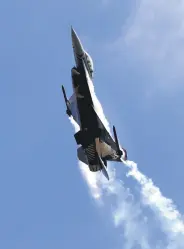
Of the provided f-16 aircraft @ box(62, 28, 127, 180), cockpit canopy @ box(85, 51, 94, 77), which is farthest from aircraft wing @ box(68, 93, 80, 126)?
cockpit canopy @ box(85, 51, 94, 77)

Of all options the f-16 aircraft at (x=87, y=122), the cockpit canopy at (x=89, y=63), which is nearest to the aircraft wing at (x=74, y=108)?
the f-16 aircraft at (x=87, y=122)

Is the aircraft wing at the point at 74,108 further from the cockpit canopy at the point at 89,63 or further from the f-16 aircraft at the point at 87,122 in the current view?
the cockpit canopy at the point at 89,63

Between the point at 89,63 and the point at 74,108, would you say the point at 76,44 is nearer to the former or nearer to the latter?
the point at 89,63

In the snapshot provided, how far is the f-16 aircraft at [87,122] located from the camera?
286 feet

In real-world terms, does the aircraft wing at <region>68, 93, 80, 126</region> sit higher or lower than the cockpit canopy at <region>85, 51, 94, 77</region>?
lower

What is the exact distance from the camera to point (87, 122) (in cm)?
8725

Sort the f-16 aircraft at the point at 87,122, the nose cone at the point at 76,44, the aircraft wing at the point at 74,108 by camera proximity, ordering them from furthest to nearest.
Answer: the nose cone at the point at 76,44
the aircraft wing at the point at 74,108
the f-16 aircraft at the point at 87,122

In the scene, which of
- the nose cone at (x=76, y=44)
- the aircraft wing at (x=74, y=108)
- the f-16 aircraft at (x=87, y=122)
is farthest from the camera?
the nose cone at (x=76, y=44)

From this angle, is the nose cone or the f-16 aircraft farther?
the nose cone

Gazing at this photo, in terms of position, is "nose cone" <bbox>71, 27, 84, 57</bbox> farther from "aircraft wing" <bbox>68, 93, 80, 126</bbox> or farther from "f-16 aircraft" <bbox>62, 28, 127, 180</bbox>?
"aircraft wing" <bbox>68, 93, 80, 126</bbox>

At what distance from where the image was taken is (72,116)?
301 ft

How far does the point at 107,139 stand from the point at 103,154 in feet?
8.28

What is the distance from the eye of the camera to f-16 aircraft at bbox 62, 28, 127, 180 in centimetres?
8719

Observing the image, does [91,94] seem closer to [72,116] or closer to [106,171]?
[72,116]
